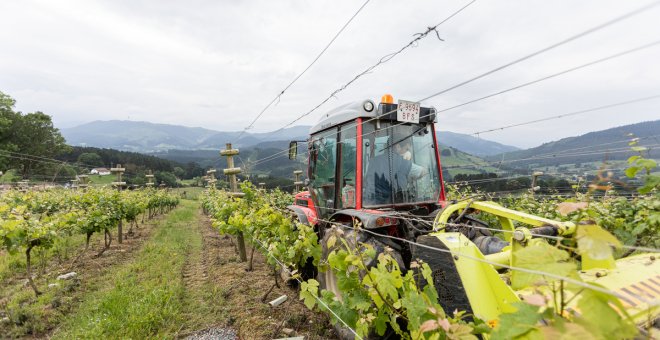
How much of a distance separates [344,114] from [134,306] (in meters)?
3.91

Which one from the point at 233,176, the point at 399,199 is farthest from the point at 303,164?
the point at 233,176

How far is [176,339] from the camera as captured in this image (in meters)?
3.88

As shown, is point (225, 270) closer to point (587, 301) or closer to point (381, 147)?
point (381, 147)

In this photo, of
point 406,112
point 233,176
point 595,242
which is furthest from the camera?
point 233,176

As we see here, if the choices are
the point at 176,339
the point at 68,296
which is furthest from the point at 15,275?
the point at 176,339

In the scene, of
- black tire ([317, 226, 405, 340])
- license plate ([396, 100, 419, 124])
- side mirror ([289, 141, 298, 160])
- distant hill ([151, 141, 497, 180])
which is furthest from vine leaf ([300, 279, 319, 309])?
side mirror ([289, 141, 298, 160])

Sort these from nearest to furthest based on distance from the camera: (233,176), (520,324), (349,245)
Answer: (520,324), (349,245), (233,176)

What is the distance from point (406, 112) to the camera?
3875mm

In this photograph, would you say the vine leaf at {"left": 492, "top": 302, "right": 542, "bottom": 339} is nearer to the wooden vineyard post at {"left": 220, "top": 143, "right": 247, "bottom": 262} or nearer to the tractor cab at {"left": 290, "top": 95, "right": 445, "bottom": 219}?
the tractor cab at {"left": 290, "top": 95, "right": 445, "bottom": 219}

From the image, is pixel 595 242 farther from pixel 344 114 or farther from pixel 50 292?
pixel 50 292

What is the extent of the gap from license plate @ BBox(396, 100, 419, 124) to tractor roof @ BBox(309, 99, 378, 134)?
0.27 meters

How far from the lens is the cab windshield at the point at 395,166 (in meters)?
3.86

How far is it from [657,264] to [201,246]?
10.1 metres

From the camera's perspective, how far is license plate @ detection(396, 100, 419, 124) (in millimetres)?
3850
